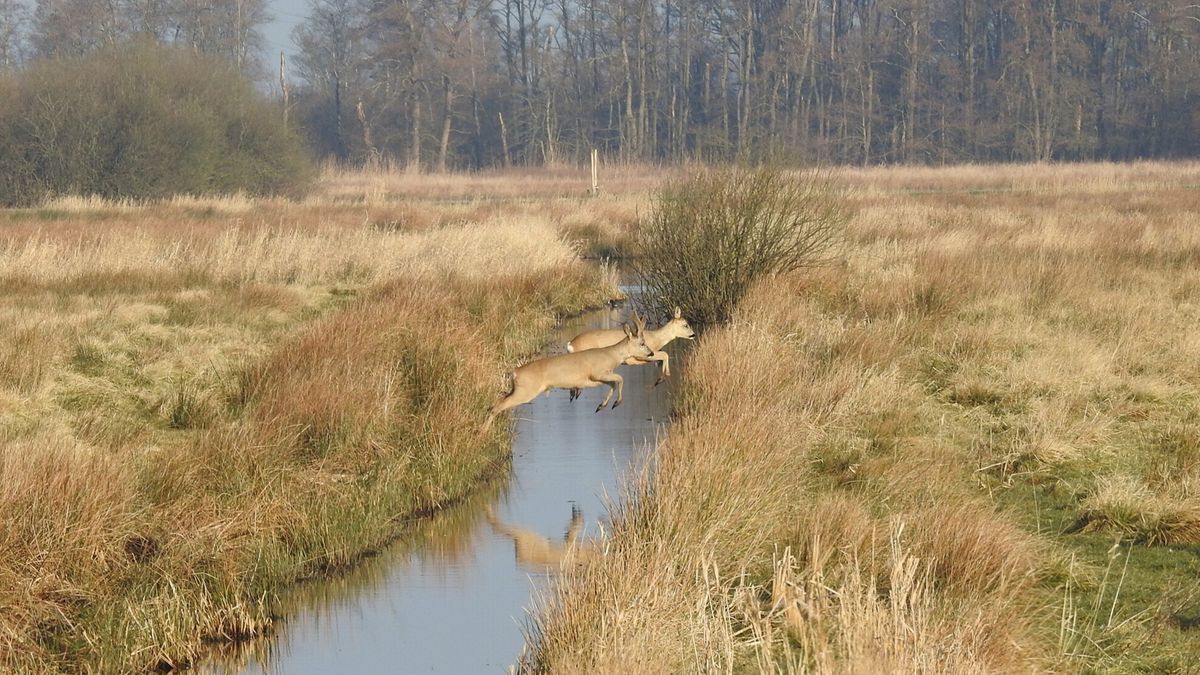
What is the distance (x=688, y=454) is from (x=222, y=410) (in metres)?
4.41

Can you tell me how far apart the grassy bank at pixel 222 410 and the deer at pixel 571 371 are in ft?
1.17

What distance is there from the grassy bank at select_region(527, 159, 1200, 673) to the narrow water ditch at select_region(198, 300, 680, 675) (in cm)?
83

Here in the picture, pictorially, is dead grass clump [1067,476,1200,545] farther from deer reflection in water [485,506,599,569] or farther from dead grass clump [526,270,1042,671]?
deer reflection in water [485,506,599,569]

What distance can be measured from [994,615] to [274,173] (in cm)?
3897

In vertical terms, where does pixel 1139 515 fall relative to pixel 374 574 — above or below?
above

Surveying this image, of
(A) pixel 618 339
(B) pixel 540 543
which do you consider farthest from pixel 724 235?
(B) pixel 540 543

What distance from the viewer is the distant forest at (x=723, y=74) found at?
66.4 metres

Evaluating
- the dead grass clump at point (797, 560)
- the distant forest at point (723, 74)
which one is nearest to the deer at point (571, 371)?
the dead grass clump at point (797, 560)

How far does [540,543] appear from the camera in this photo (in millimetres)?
8797

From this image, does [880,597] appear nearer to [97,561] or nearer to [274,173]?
[97,561]

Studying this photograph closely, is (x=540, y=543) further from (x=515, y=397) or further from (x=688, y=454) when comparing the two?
(x=515, y=397)

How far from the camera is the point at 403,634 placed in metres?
7.37

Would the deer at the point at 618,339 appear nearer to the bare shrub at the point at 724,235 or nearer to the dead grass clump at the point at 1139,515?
the bare shrub at the point at 724,235

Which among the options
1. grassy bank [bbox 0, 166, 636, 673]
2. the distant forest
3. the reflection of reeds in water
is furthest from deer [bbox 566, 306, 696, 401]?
the distant forest
